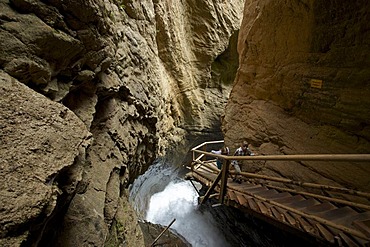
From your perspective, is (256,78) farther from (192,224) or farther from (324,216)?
(192,224)

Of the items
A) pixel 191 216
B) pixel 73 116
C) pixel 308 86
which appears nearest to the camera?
pixel 73 116

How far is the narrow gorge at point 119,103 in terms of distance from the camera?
1682mm

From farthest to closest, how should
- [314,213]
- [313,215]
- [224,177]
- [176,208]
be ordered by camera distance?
[176,208] → [224,177] → [314,213] → [313,215]

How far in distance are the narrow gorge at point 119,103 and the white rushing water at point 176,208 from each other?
2.21m

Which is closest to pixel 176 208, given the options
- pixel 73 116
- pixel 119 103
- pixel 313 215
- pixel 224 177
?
pixel 224 177

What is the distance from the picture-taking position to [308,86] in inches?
178

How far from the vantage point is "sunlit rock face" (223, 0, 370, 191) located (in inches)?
145

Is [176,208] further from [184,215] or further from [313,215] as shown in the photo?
[313,215]

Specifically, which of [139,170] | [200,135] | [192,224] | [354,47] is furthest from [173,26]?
[192,224]

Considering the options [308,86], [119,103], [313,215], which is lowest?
[313,215]

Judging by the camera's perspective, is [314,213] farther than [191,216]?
Answer: No

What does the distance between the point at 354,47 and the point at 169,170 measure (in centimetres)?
994

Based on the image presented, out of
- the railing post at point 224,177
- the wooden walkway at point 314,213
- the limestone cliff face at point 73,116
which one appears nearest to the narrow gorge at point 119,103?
the limestone cliff face at point 73,116

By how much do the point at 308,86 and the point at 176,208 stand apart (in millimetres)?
8135
